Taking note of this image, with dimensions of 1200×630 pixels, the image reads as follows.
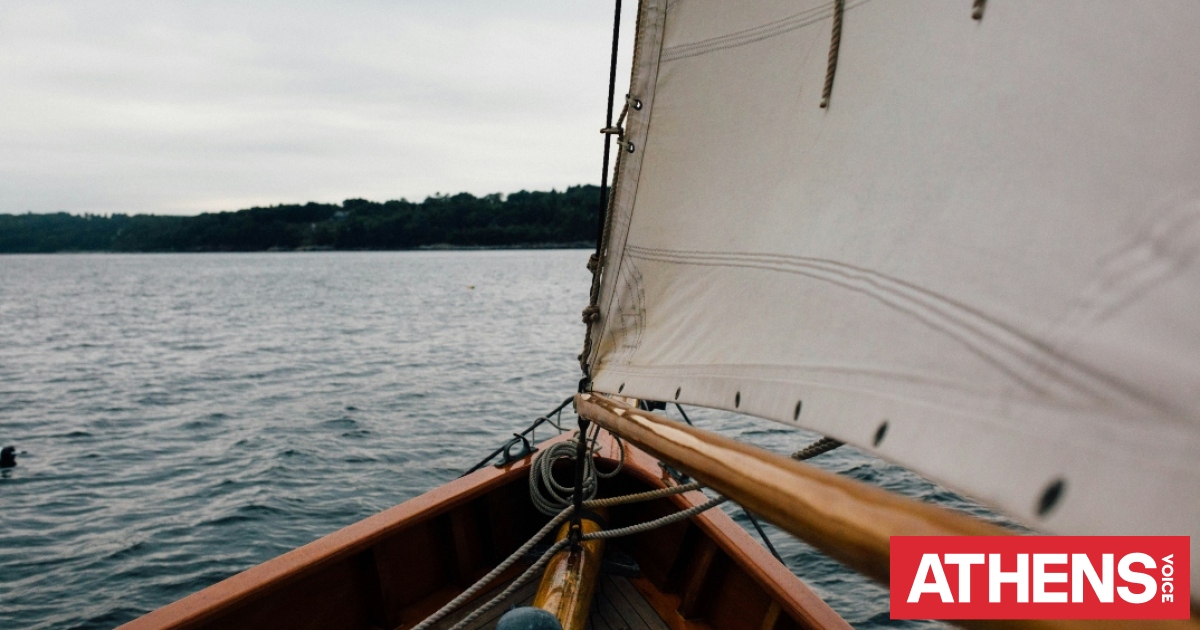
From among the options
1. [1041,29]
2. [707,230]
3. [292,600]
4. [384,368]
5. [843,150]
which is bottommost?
[384,368]

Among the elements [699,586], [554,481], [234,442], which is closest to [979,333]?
[699,586]

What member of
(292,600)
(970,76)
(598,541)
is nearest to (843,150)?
(970,76)

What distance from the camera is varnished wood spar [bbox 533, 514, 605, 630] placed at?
3080mm

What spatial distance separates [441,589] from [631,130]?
105 inches

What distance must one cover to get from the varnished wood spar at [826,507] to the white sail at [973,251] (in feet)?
0.39

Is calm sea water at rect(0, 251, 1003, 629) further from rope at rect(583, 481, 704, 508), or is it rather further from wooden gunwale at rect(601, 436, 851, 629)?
rope at rect(583, 481, 704, 508)

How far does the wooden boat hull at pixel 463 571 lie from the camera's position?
9.52 ft

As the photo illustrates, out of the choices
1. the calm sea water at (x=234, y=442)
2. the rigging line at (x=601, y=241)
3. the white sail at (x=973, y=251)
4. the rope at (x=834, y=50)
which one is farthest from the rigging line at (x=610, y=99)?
the calm sea water at (x=234, y=442)

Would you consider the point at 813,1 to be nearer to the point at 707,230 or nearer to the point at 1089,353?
the point at 707,230

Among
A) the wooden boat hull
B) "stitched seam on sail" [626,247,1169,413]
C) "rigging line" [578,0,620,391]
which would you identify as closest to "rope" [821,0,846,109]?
"stitched seam on sail" [626,247,1169,413]

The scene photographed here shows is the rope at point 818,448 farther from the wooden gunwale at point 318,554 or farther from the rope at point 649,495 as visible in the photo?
the wooden gunwale at point 318,554

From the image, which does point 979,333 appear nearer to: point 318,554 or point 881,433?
point 881,433

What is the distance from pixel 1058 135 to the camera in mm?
1064

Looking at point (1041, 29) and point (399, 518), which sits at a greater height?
point (1041, 29)
